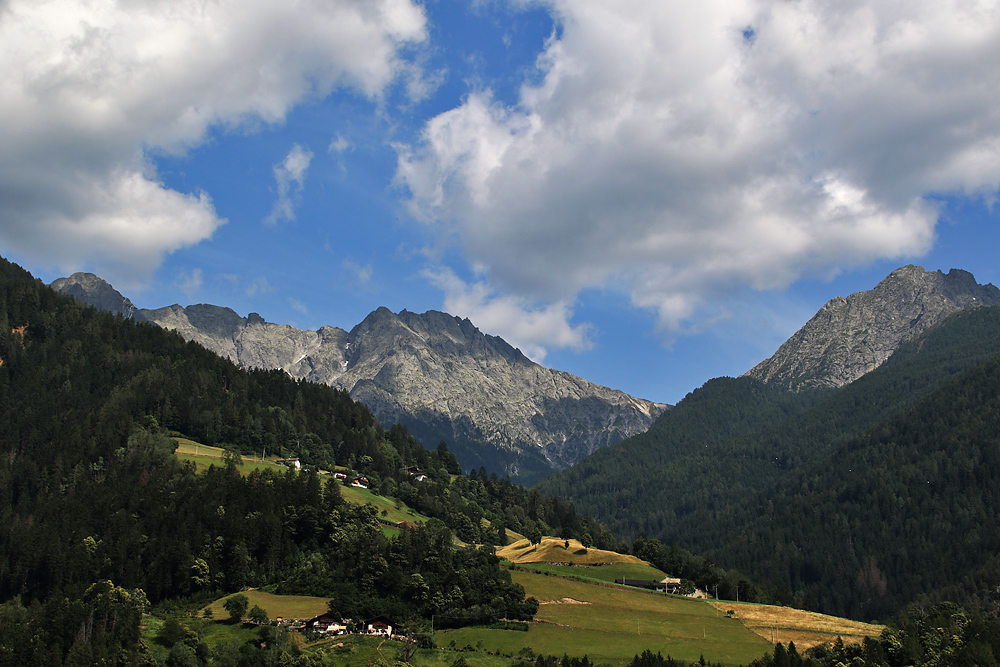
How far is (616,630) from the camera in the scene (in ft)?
458

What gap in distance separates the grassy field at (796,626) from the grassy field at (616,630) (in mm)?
3526

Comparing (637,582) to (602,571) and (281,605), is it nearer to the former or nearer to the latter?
(602,571)

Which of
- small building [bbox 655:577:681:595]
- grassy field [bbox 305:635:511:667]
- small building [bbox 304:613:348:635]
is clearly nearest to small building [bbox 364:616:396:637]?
small building [bbox 304:613:348:635]

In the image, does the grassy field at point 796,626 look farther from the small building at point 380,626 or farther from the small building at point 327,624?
the small building at point 327,624

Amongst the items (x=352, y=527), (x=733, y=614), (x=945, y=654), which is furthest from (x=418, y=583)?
(x=945, y=654)

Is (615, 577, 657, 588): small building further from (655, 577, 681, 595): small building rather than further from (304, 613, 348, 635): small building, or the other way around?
(304, 613, 348, 635): small building

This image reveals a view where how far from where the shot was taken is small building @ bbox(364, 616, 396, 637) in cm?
13388

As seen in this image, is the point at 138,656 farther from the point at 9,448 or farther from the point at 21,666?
the point at 9,448

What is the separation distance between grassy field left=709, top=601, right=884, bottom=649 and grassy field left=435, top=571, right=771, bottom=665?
3.53 meters

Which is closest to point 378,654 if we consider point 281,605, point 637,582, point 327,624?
point 327,624

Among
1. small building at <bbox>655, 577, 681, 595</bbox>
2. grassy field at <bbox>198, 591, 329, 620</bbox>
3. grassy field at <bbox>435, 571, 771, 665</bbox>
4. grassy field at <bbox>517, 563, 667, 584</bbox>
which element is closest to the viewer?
grassy field at <bbox>435, 571, 771, 665</bbox>

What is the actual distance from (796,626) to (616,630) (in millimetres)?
35155

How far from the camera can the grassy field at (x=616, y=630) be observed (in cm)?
12812

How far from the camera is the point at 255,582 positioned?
→ 506 feet
